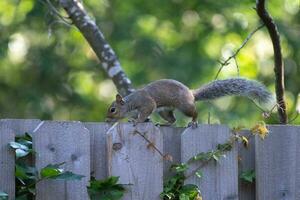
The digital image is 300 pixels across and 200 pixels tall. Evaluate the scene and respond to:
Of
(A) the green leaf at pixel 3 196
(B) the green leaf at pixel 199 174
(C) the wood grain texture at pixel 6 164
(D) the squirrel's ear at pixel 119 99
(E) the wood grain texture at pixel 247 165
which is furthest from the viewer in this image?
(D) the squirrel's ear at pixel 119 99

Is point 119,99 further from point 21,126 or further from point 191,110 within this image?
point 21,126

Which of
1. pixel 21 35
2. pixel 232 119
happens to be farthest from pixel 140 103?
pixel 21 35

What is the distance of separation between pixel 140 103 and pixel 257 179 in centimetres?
178

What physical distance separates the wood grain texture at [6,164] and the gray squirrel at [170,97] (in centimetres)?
160

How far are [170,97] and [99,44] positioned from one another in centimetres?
52

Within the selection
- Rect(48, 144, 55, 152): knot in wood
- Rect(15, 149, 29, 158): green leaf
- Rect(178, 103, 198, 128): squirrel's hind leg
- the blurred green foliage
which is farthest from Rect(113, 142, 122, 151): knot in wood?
the blurred green foliage

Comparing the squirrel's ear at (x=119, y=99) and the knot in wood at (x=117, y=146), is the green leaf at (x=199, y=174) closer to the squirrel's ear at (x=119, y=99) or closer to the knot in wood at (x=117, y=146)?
the knot in wood at (x=117, y=146)

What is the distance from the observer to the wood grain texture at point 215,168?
311 centimetres

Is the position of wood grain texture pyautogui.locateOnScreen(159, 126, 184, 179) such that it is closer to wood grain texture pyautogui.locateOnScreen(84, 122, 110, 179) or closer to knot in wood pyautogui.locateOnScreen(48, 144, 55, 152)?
wood grain texture pyautogui.locateOnScreen(84, 122, 110, 179)

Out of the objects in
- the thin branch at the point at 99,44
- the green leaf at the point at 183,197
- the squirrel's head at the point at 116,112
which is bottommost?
the green leaf at the point at 183,197

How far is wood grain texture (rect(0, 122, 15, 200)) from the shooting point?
9.33 ft

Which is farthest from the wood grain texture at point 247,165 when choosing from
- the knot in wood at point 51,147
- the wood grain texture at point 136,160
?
the knot in wood at point 51,147

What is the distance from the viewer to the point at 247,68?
973 centimetres

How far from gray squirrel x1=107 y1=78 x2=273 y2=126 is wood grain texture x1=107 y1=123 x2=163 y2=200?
120 cm
